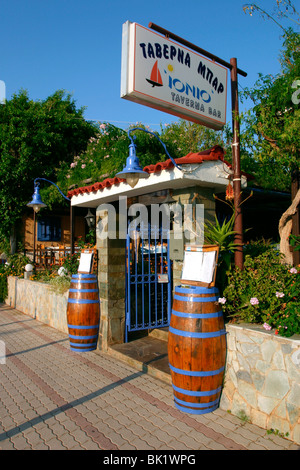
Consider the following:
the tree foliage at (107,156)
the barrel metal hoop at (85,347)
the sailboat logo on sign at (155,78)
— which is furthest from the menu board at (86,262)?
the tree foliage at (107,156)

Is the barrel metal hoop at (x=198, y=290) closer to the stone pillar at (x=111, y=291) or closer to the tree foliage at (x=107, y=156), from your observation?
the stone pillar at (x=111, y=291)

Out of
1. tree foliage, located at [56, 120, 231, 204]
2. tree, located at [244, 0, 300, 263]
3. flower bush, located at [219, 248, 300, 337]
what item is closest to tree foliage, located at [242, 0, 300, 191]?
tree, located at [244, 0, 300, 263]

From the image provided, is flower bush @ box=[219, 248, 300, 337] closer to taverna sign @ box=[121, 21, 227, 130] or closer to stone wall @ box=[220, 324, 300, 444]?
stone wall @ box=[220, 324, 300, 444]

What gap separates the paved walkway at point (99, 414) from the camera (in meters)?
3.14

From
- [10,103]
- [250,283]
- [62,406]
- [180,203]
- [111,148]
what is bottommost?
[62,406]

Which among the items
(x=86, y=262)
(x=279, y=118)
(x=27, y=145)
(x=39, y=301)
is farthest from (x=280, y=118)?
(x=27, y=145)

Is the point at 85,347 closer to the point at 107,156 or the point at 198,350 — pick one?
the point at 198,350

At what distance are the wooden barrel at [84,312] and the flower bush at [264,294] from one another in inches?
107

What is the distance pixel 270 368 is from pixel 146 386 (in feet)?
6.31

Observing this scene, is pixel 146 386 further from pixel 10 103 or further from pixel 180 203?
pixel 10 103

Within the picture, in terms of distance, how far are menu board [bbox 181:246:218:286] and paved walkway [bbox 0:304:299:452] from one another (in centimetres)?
148

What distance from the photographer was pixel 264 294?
12.2 feet
